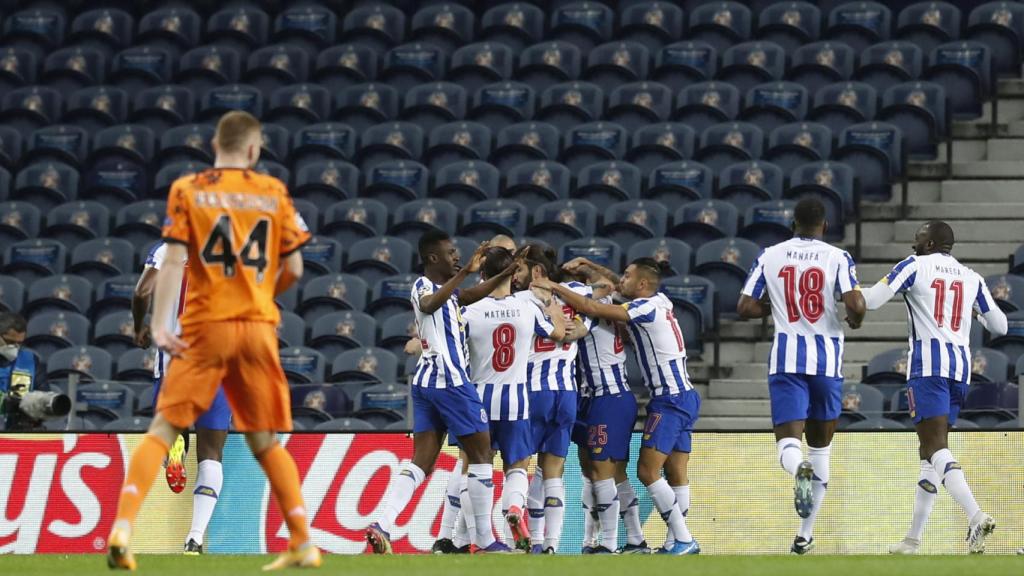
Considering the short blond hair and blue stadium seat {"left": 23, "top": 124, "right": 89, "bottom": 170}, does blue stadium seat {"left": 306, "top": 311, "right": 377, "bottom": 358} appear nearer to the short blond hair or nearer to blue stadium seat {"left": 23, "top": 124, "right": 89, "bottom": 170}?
blue stadium seat {"left": 23, "top": 124, "right": 89, "bottom": 170}

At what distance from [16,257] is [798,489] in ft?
34.3

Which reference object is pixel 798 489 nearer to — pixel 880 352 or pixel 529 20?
pixel 880 352

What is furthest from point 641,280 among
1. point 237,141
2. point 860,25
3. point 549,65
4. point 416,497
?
point 860,25

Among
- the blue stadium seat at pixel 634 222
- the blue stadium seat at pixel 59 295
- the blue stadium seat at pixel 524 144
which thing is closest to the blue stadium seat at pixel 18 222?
the blue stadium seat at pixel 59 295

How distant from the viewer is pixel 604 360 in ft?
36.6

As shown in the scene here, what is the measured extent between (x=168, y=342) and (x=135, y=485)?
61cm

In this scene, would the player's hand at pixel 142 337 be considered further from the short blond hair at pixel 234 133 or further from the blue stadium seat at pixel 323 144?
the blue stadium seat at pixel 323 144

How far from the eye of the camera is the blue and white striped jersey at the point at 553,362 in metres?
10.9

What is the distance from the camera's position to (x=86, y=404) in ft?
43.3

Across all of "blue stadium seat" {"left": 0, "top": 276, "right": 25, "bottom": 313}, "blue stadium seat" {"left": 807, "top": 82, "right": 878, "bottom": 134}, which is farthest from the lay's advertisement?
"blue stadium seat" {"left": 807, "top": 82, "right": 878, "bottom": 134}

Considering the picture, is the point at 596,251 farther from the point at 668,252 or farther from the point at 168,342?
the point at 168,342

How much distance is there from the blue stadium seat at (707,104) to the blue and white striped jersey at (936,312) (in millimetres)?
7943

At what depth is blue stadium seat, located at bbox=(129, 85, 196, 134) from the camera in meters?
19.8

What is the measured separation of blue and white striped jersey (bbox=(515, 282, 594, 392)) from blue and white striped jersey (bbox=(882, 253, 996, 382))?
2.14 meters
